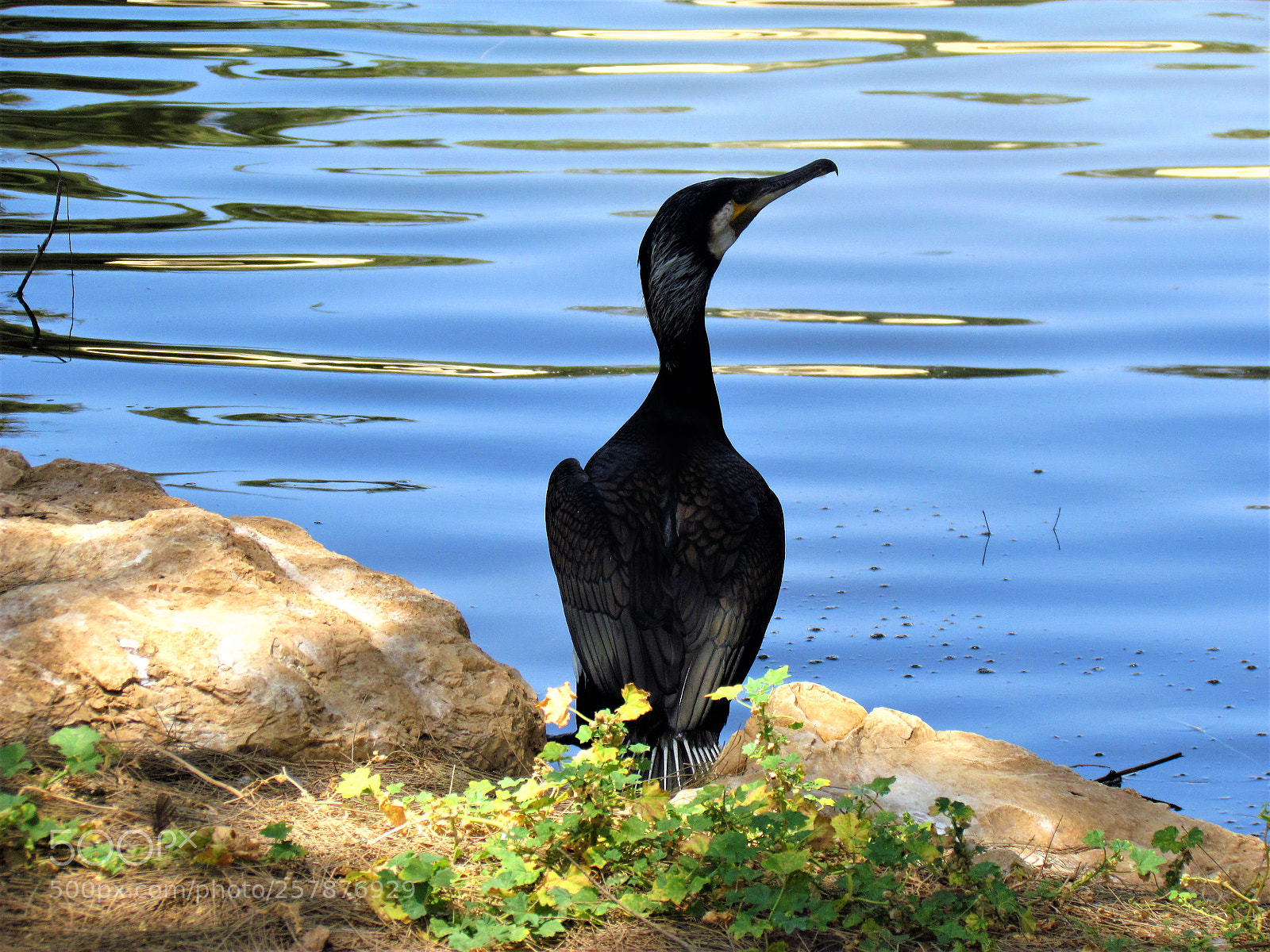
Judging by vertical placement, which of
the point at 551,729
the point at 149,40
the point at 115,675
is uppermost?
the point at 149,40

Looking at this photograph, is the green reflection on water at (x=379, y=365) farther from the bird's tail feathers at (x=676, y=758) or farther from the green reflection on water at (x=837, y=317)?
the bird's tail feathers at (x=676, y=758)

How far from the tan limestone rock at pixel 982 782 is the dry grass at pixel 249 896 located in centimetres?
26

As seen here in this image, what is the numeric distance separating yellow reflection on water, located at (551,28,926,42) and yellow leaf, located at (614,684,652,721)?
12.8 metres

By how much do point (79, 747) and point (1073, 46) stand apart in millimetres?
14233

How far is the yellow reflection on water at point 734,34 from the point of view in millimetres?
14836

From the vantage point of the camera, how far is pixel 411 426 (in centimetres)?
745

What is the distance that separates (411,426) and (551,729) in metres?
2.94

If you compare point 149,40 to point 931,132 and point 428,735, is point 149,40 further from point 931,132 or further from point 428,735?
point 428,735

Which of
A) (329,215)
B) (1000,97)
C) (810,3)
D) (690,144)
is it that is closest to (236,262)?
(329,215)

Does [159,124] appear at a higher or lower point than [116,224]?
higher

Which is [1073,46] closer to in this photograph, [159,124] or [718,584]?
[159,124]

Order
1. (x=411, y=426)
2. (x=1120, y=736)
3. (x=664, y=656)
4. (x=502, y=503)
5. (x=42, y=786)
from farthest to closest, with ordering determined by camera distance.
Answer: (x=411, y=426)
(x=502, y=503)
(x=1120, y=736)
(x=664, y=656)
(x=42, y=786)

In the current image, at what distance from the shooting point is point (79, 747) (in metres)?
2.65

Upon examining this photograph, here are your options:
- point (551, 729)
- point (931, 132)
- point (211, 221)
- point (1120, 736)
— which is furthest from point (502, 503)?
point (931, 132)
